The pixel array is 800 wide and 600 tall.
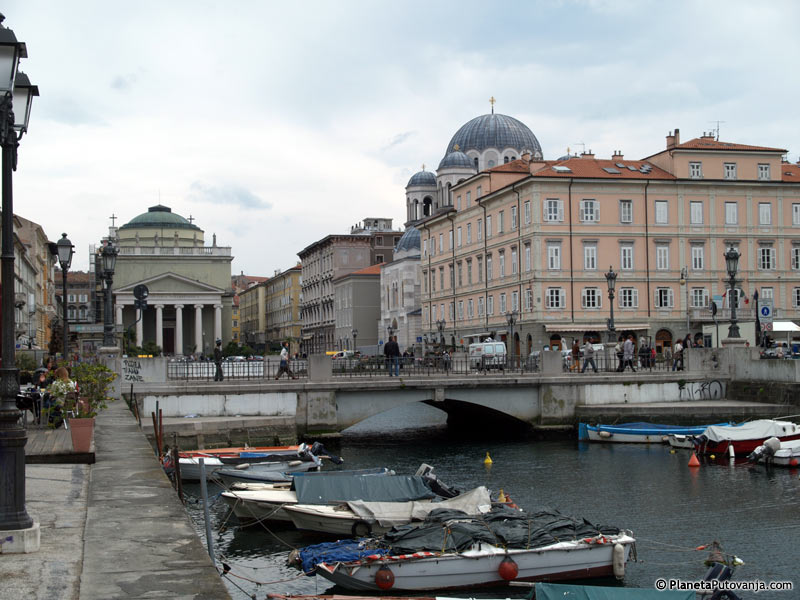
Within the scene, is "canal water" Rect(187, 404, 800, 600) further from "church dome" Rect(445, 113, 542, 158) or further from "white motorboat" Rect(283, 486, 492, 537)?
"church dome" Rect(445, 113, 542, 158)

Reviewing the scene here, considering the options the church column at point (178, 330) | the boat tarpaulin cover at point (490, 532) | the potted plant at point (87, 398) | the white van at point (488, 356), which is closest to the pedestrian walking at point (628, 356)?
the white van at point (488, 356)

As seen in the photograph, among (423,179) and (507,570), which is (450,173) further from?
(507,570)

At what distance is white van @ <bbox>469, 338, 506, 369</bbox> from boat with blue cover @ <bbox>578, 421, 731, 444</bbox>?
7010 mm

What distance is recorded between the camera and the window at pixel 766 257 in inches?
2876

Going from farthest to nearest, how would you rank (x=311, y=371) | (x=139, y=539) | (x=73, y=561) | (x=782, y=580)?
1. (x=311, y=371)
2. (x=782, y=580)
3. (x=139, y=539)
4. (x=73, y=561)

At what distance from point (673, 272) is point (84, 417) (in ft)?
194

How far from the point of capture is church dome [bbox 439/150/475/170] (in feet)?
366

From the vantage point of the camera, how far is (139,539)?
37.2 feet

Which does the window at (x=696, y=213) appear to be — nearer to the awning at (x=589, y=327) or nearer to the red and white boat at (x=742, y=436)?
the awning at (x=589, y=327)

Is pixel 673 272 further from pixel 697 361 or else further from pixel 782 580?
pixel 782 580

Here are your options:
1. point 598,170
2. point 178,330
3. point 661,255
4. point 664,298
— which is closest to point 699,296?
point 664,298

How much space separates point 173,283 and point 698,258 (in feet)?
244

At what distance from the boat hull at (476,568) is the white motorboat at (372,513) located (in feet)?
10.1

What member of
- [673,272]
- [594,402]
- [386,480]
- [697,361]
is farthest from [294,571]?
[673,272]
